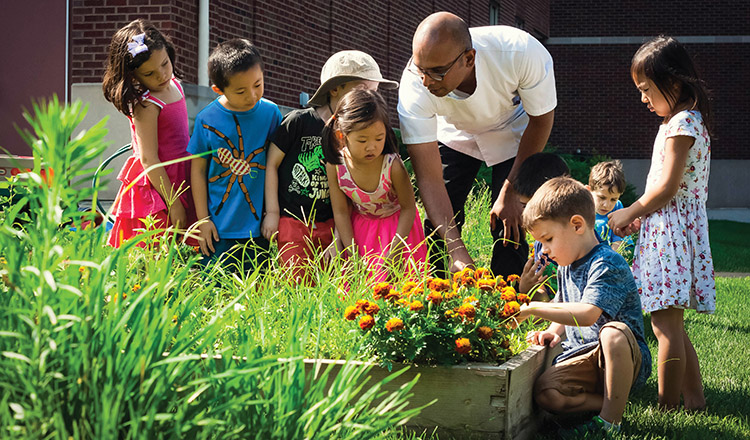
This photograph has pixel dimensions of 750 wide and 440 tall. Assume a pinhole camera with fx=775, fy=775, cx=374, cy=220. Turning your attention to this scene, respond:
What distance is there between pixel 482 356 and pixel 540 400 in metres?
0.36

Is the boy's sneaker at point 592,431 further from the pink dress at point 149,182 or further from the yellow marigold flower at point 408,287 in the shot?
the pink dress at point 149,182

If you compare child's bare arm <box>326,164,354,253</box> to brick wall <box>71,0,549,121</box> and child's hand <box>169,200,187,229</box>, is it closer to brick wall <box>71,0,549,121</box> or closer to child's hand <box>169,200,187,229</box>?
child's hand <box>169,200,187,229</box>

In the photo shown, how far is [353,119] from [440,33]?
565 mm

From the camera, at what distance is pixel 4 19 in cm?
776

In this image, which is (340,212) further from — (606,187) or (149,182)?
(606,187)

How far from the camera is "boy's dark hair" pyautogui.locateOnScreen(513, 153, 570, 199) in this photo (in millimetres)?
3645

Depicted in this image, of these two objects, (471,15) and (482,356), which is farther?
(471,15)

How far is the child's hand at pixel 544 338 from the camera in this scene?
10.5 ft

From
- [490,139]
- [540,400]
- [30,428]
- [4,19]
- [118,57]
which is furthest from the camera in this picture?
[4,19]

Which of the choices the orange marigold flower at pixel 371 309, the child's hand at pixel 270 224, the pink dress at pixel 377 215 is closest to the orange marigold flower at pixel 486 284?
the orange marigold flower at pixel 371 309

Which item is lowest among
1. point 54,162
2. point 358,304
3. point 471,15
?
point 358,304

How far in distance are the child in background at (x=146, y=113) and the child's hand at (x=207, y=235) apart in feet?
0.47

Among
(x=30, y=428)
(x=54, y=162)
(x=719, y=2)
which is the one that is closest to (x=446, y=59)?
(x=54, y=162)

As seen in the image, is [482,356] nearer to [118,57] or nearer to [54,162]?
[54,162]
